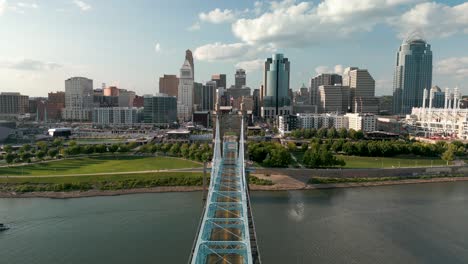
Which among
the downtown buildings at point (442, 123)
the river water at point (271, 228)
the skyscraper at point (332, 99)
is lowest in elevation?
the river water at point (271, 228)

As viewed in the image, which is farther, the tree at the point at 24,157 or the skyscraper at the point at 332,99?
the skyscraper at the point at 332,99

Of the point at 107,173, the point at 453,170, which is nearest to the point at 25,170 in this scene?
the point at 107,173

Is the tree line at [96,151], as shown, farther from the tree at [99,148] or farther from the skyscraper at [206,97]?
the skyscraper at [206,97]

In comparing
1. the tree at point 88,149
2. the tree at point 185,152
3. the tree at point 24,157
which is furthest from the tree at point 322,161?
the tree at point 24,157

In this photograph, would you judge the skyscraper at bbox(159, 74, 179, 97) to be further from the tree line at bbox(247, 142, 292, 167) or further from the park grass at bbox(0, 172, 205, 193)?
the park grass at bbox(0, 172, 205, 193)

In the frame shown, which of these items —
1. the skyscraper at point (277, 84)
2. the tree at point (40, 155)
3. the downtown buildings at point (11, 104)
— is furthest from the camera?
the skyscraper at point (277, 84)

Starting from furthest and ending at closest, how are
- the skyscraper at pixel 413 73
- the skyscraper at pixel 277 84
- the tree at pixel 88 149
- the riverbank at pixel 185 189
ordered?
the skyscraper at pixel 413 73, the skyscraper at pixel 277 84, the tree at pixel 88 149, the riverbank at pixel 185 189

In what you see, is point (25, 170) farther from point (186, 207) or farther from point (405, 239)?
point (405, 239)
